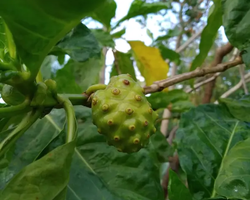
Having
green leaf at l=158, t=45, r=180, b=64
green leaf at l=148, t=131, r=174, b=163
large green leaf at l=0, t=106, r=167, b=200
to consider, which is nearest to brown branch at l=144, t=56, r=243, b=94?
large green leaf at l=0, t=106, r=167, b=200

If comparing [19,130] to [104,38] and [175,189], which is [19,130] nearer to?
Answer: [175,189]

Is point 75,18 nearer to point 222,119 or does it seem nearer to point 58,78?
point 222,119

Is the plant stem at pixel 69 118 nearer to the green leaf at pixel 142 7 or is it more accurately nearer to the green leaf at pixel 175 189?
the green leaf at pixel 175 189

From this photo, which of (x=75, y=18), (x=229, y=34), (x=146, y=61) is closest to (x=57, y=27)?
(x=75, y=18)

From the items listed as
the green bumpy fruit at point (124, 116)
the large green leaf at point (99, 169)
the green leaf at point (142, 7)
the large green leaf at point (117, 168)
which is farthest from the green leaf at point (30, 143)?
the green leaf at point (142, 7)

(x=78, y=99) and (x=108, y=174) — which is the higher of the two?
(x=78, y=99)

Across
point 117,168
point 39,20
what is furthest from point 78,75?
point 39,20

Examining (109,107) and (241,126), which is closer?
(109,107)

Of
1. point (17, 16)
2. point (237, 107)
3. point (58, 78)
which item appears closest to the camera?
point (17, 16)
